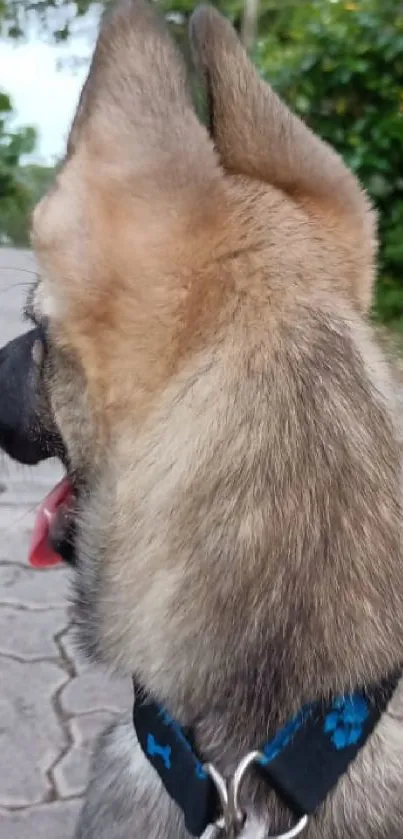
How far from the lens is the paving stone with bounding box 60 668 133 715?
2568mm

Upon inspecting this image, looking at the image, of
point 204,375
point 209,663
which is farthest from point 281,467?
point 209,663

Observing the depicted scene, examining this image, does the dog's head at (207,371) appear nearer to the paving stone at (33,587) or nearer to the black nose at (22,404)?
the black nose at (22,404)

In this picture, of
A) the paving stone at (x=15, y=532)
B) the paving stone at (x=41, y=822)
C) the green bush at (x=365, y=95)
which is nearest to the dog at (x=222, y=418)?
the paving stone at (x=41, y=822)

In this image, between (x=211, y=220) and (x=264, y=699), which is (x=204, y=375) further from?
(x=264, y=699)

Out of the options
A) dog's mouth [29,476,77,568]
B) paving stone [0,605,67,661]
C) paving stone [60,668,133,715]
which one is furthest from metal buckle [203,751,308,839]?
paving stone [0,605,67,661]

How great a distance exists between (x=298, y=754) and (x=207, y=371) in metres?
0.44

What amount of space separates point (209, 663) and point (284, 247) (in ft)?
1.60

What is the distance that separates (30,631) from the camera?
2.87 m

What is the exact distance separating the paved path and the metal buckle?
0.85m

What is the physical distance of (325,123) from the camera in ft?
18.4

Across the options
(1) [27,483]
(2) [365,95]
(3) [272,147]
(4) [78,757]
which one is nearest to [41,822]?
(4) [78,757]

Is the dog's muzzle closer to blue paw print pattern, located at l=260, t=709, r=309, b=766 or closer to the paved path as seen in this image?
the paved path

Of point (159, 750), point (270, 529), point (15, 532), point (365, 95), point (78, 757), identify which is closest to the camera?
point (270, 529)

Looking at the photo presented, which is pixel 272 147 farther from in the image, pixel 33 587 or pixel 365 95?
pixel 365 95
